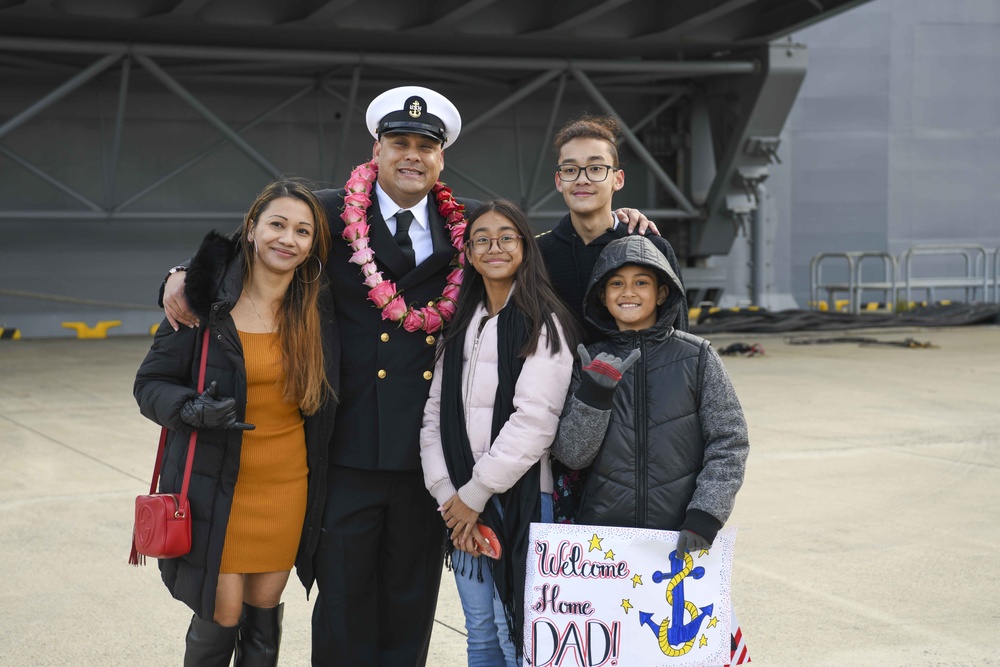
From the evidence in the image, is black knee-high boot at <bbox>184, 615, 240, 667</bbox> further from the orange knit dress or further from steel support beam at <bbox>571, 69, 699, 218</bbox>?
steel support beam at <bbox>571, 69, 699, 218</bbox>

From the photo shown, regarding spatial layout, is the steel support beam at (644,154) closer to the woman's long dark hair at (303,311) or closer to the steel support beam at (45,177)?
the steel support beam at (45,177)

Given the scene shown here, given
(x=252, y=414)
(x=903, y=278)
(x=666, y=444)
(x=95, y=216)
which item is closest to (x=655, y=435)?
(x=666, y=444)

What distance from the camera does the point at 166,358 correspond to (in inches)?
113

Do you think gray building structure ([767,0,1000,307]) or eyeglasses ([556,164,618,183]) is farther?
gray building structure ([767,0,1000,307])

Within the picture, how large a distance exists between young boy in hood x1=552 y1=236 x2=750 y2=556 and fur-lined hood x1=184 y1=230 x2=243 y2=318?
3.12 feet

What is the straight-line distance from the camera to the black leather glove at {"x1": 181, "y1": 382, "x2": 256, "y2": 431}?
269cm

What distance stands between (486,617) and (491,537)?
9.1 inches

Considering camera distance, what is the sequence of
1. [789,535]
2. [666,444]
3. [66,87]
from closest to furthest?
[666,444] → [789,535] → [66,87]

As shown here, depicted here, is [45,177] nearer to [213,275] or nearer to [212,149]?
[212,149]

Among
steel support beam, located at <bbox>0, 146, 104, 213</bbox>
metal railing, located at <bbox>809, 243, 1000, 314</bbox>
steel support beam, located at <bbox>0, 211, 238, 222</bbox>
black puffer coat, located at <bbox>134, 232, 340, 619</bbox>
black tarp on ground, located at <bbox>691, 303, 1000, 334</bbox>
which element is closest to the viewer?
black puffer coat, located at <bbox>134, 232, 340, 619</bbox>

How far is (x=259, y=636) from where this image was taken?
296cm

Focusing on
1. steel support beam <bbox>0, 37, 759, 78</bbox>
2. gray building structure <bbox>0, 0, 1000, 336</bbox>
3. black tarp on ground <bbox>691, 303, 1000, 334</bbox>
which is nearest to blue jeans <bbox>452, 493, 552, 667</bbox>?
gray building structure <bbox>0, 0, 1000, 336</bbox>

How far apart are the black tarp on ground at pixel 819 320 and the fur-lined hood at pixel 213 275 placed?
11798 mm

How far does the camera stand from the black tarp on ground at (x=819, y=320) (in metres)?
14.7
